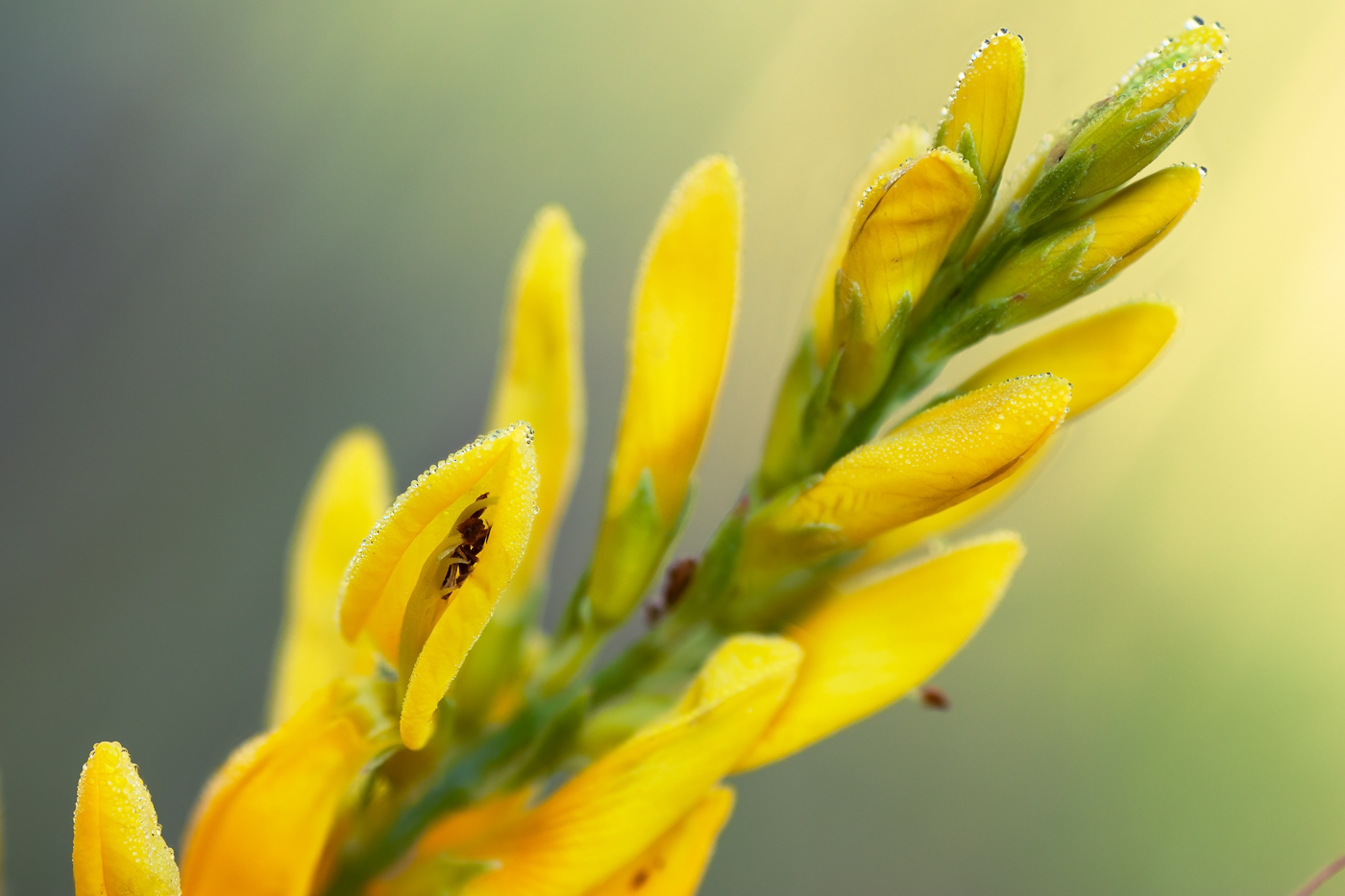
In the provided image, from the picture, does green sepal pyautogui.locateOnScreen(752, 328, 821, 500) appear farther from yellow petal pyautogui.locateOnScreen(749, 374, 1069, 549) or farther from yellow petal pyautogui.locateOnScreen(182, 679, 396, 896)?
yellow petal pyautogui.locateOnScreen(182, 679, 396, 896)

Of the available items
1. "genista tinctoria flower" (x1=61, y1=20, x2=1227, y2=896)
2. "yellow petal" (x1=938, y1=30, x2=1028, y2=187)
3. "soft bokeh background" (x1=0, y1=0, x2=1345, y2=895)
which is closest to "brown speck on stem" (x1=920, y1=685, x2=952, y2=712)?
"genista tinctoria flower" (x1=61, y1=20, x2=1227, y2=896)

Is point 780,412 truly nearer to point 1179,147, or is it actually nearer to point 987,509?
point 987,509

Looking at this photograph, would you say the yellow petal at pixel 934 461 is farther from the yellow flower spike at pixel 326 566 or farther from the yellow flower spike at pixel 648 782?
the yellow flower spike at pixel 326 566

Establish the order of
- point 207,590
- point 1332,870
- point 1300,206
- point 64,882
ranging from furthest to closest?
point 1300,206
point 207,590
point 64,882
point 1332,870

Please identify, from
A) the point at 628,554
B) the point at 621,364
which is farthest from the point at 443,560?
the point at 621,364

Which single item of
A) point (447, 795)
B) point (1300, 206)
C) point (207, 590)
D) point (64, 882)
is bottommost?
point (64, 882)

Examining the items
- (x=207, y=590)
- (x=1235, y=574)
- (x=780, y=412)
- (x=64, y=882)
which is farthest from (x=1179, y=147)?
(x=64, y=882)
